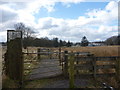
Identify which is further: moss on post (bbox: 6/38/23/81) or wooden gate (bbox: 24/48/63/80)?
wooden gate (bbox: 24/48/63/80)

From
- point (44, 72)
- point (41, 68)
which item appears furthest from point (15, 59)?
point (41, 68)

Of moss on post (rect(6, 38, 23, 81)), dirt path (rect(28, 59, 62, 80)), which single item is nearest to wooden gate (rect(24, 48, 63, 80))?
dirt path (rect(28, 59, 62, 80))

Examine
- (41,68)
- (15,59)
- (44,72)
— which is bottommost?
(41,68)

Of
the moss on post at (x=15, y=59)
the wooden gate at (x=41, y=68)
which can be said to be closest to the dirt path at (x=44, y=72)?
the wooden gate at (x=41, y=68)

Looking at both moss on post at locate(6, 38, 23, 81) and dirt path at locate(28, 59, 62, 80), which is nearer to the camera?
moss on post at locate(6, 38, 23, 81)

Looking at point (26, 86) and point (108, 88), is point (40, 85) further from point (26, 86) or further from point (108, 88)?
point (108, 88)

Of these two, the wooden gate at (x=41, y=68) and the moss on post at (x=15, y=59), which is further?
the wooden gate at (x=41, y=68)

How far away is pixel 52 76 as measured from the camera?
803 centimetres

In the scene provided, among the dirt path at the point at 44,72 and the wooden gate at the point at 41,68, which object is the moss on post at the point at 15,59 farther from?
the dirt path at the point at 44,72

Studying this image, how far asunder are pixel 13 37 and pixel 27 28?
44.1 m

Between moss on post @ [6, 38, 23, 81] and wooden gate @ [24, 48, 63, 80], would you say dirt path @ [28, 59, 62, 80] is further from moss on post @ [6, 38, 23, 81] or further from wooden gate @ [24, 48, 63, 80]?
moss on post @ [6, 38, 23, 81]

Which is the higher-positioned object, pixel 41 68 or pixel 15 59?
pixel 15 59

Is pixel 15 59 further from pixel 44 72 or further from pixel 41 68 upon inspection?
pixel 41 68

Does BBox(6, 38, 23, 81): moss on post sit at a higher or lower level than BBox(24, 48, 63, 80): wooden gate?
higher
